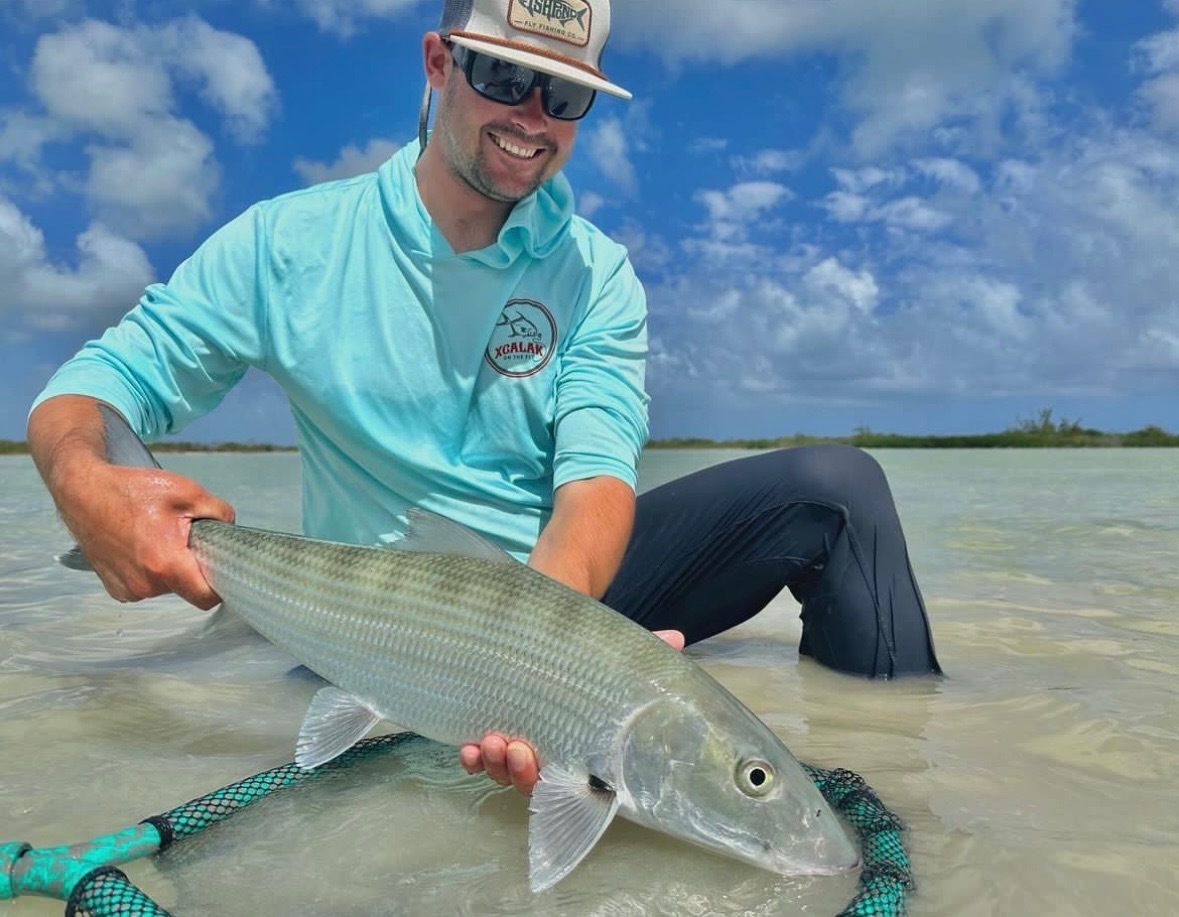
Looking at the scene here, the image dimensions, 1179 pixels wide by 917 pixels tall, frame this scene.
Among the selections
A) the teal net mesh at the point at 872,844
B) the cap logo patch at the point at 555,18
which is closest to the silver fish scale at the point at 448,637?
the teal net mesh at the point at 872,844

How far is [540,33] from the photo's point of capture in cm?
358

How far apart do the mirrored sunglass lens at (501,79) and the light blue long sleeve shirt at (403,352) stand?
0.41 meters

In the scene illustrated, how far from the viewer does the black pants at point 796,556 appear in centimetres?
371

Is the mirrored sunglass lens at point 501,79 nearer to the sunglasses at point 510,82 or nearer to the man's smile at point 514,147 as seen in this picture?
the sunglasses at point 510,82

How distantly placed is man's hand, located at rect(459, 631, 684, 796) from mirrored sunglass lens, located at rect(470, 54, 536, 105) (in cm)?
230

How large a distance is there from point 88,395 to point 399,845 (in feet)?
5.88

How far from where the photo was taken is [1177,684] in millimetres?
3803

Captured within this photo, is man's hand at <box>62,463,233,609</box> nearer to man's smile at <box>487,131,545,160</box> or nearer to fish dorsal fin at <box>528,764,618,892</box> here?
fish dorsal fin at <box>528,764,618,892</box>

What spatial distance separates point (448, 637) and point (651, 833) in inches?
26.7

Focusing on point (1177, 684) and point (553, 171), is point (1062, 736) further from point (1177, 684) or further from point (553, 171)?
point (553, 171)

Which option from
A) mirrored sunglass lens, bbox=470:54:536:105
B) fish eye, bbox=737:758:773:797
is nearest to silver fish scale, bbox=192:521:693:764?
fish eye, bbox=737:758:773:797

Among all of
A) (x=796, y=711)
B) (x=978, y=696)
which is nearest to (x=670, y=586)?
(x=796, y=711)

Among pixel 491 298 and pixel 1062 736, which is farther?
pixel 491 298

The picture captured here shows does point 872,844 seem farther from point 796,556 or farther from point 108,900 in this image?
point 796,556
